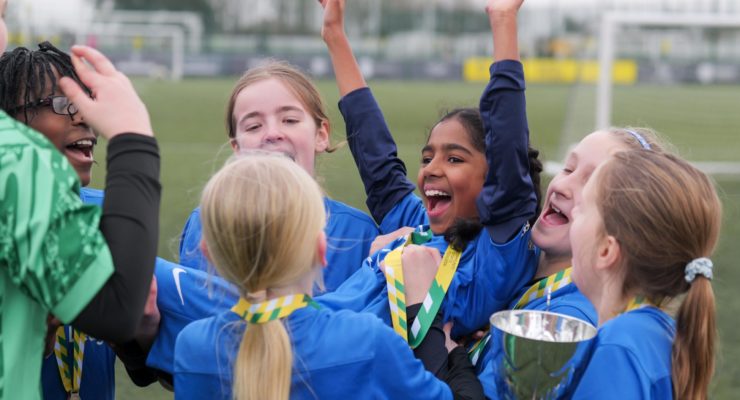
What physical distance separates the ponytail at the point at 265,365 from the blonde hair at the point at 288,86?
4.40 feet

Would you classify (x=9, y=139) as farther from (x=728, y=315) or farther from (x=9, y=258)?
(x=728, y=315)

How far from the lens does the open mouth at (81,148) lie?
2568 mm

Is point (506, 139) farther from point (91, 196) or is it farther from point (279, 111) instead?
point (91, 196)

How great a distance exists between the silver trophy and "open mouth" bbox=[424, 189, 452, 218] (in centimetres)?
85

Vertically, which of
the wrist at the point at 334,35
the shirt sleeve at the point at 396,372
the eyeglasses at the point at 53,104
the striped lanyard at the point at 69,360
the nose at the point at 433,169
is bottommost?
the striped lanyard at the point at 69,360

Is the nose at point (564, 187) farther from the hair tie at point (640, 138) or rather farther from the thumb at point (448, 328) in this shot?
the thumb at point (448, 328)

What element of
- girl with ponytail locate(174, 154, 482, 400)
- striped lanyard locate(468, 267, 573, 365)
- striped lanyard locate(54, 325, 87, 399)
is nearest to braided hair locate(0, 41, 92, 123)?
striped lanyard locate(54, 325, 87, 399)

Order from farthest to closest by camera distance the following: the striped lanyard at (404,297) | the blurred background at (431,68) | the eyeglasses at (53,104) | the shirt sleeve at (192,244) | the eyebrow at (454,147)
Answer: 1. the blurred background at (431,68)
2. the eyebrow at (454,147)
3. the shirt sleeve at (192,244)
4. the eyeglasses at (53,104)
5. the striped lanyard at (404,297)

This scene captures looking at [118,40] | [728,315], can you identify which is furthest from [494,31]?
[118,40]

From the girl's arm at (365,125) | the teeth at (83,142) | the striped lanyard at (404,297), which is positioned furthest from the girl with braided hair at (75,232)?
the girl's arm at (365,125)

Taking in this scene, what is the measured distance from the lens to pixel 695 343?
1886 millimetres

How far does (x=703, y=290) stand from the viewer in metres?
1.86

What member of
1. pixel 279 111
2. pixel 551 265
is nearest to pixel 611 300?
pixel 551 265

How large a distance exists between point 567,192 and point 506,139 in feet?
0.86
